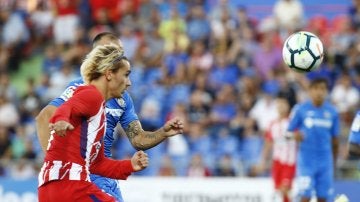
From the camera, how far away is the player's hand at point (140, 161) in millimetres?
6967

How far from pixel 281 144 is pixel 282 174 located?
487mm

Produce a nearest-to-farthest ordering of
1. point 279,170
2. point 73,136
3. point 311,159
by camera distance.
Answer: point 73,136 < point 311,159 < point 279,170

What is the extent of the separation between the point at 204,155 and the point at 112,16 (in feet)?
16.6

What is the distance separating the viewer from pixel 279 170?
14.5m

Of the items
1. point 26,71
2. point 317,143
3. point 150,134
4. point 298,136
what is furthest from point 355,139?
point 26,71

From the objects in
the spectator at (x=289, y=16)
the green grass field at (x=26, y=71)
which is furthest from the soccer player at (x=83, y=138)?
the green grass field at (x=26, y=71)

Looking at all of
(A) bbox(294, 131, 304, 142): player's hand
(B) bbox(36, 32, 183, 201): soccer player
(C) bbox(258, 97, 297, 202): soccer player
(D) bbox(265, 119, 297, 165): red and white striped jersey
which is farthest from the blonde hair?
(D) bbox(265, 119, 297, 165): red and white striped jersey

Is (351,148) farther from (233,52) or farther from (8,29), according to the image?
(8,29)

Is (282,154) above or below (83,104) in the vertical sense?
above

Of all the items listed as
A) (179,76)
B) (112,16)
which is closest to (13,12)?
(112,16)

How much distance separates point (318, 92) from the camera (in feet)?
42.1

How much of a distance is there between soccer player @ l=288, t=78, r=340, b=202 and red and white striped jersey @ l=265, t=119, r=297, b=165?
1.44 metres

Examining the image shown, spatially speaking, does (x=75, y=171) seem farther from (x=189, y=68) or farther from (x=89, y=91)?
(x=189, y=68)

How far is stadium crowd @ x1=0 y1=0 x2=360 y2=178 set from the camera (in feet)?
55.1
